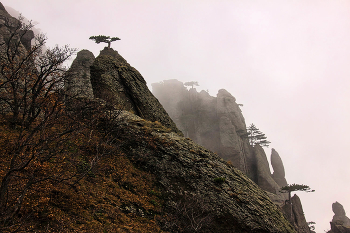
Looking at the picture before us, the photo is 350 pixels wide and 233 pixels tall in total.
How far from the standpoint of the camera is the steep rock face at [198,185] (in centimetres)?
1761

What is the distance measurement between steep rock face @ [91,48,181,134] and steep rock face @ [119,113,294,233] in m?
10.0

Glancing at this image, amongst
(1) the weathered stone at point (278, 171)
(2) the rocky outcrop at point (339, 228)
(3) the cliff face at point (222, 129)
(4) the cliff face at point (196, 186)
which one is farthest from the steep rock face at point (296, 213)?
(4) the cliff face at point (196, 186)

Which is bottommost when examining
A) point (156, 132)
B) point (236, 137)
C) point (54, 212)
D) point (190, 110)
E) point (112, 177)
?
point (54, 212)

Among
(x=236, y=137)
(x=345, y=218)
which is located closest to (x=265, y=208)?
(x=236, y=137)

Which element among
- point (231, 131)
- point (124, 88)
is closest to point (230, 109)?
point (231, 131)

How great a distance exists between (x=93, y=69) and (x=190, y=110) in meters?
57.1

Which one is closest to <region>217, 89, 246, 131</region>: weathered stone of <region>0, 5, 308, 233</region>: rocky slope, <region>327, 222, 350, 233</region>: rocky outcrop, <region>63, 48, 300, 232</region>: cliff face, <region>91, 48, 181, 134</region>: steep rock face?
<region>327, 222, 350, 233</region>: rocky outcrop

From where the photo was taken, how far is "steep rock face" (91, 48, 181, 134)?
3419 centimetres

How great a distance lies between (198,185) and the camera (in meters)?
19.5

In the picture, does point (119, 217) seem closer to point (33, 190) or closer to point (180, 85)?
point (33, 190)

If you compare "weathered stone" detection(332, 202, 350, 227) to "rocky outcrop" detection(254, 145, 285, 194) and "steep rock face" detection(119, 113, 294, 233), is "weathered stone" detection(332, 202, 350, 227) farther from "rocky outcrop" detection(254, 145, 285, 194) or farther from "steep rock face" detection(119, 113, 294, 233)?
"steep rock face" detection(119, 113, 294, 233)

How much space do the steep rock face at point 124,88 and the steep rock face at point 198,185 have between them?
10.0m

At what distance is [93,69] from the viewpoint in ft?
120

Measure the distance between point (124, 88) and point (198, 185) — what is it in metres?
23.0
